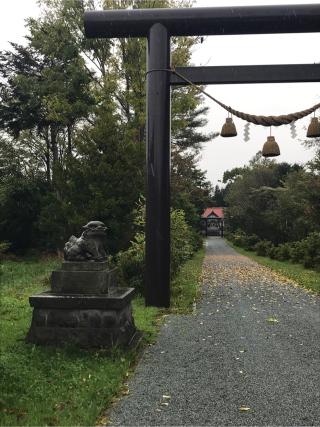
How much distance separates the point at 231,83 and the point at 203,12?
1447 millimetres

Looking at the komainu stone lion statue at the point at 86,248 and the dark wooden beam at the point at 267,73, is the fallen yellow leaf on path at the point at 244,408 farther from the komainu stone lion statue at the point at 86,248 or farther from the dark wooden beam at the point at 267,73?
the dark wooden beam at the point at 267,73

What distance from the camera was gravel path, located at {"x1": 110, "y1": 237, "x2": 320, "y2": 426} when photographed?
3938mm

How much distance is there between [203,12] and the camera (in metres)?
9.16

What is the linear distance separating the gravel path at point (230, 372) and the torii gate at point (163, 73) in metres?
1.48

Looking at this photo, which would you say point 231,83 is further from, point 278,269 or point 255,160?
point 255,160

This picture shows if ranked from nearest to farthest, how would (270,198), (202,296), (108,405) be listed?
(108,405) → (202,296) → (270,198)

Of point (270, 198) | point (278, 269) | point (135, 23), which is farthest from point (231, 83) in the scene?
point (270, 198)

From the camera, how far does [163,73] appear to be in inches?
371

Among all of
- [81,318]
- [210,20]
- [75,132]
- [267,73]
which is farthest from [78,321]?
[75,132]

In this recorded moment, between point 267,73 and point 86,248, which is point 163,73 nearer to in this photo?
point 267,73

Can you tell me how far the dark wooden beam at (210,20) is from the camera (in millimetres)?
9086

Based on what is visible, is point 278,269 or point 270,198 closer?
point 278,269

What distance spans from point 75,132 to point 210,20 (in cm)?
1498

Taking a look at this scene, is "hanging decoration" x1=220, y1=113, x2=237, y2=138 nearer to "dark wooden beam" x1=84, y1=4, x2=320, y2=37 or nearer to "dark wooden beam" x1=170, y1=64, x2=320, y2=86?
"dark wooden beam" x1=170, y1=64, x2=320, y2=86
